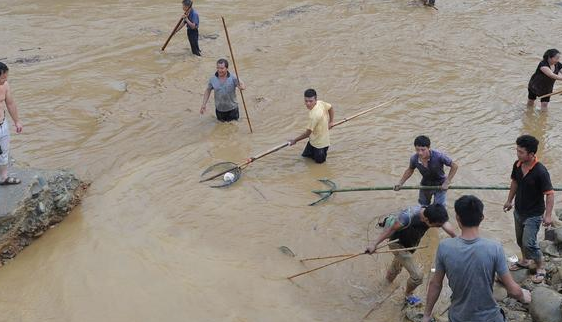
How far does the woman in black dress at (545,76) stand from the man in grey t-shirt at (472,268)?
6341 millimetres

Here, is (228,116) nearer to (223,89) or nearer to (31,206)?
(223,89)

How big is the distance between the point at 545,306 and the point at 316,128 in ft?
13.3

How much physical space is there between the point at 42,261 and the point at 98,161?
2.50 m

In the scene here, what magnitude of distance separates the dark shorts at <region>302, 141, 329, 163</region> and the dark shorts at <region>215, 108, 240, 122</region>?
172 centimetres

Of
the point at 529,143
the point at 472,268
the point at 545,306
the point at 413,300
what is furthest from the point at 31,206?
the point at 545,306

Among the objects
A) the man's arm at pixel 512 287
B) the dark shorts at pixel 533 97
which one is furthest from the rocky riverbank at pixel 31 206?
the dark shorts at pixel 533 97

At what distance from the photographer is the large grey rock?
4551 mm

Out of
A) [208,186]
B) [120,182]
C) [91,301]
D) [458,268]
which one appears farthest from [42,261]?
[458,268]

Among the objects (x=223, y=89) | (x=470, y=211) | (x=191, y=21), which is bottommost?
(x=223, y=89)

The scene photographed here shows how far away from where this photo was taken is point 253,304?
5562 millimetres

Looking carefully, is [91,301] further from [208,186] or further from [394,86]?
[394,86]

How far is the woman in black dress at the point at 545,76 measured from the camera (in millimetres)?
8969

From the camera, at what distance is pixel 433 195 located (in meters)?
6.76

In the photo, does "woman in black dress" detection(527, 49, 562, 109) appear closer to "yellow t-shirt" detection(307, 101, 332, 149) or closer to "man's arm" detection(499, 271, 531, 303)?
"yellow t-shirt" detection(307, 101, 332, 149)
